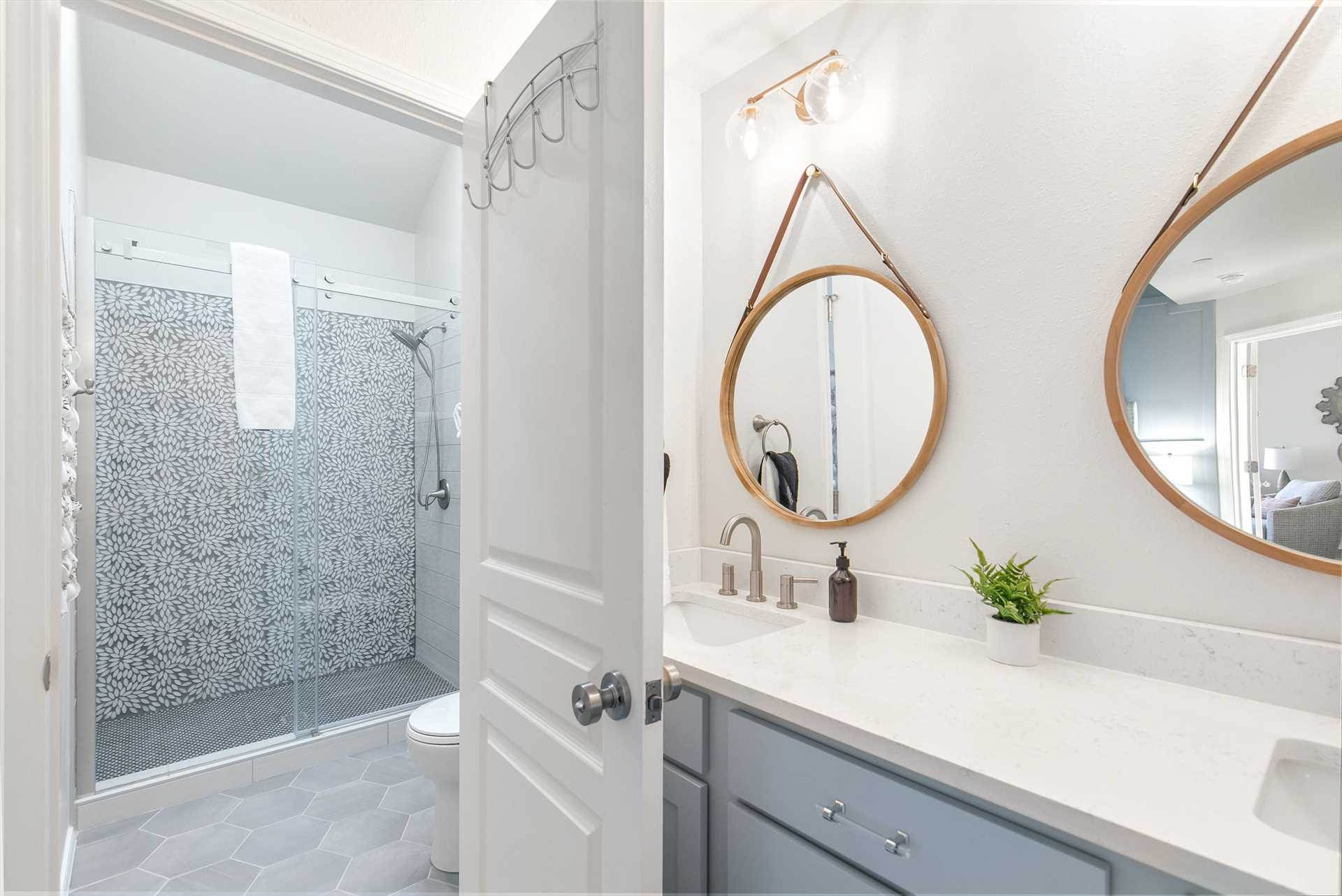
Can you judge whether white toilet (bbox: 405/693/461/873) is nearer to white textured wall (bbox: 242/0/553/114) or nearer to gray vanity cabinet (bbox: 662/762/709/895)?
gray vanity cabinet (bbox: 662/762/709/895)

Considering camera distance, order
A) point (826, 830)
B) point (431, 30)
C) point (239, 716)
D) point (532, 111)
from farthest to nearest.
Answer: point (239, 716), point (431, 30), point (532, 111), point (826, 830)

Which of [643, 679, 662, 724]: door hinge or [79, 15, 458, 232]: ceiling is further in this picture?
[79, 15, 458, 232]: ceiling

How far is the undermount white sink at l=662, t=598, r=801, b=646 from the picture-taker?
1630 mm

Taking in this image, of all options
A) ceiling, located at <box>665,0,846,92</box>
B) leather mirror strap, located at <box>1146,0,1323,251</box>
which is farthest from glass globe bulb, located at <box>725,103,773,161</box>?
leather mirror strap, located at <box>1146,0,1323,251</box>

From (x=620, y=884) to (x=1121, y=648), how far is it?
1.01m

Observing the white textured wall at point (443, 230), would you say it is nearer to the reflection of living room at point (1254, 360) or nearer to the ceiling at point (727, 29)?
the ceiling at point (727, 29)

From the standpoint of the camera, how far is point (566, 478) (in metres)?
1.01

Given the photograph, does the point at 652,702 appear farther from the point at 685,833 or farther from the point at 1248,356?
the point at 1248,356

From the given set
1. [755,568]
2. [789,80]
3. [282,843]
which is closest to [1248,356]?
[755,568]

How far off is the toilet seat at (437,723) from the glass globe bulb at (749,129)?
1.76 m

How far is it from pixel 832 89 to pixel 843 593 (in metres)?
1.27

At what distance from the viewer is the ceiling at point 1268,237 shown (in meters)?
0.99

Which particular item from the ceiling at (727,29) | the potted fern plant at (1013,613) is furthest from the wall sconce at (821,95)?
the potted fern plant at (1013,613)

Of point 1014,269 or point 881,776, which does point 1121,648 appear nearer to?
point 881,776
